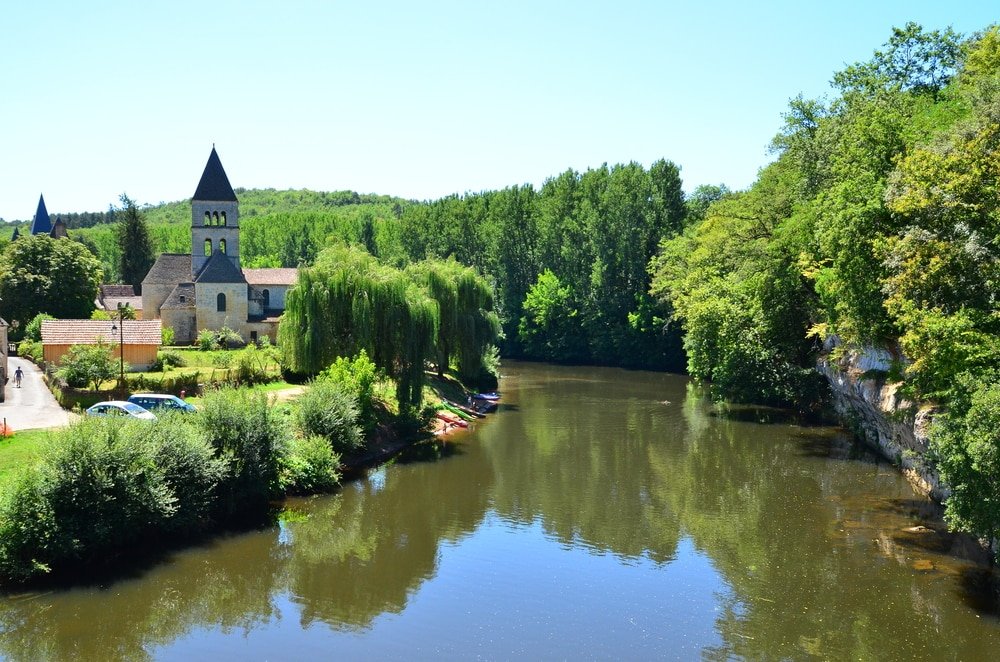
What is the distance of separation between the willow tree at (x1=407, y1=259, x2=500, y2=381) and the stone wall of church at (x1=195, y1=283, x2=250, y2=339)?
16.4m

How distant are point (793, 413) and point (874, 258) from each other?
64.8ft

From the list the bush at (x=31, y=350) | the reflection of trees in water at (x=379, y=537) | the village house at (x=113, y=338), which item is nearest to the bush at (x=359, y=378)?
the reflection of trees in water at (x=379, y=537)

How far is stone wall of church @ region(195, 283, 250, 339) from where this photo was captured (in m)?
59.5

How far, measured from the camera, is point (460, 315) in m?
49.8

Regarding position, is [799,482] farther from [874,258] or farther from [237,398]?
[237,398]

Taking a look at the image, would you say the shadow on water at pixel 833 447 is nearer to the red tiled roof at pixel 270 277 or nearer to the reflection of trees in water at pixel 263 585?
the reflection of trees in water at pixel 263 585

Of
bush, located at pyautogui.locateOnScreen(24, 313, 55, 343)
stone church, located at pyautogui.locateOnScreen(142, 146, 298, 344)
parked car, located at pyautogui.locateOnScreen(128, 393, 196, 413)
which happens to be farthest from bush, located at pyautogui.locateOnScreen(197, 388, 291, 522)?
bush, located at pyautogui.locateOnScreen(24, 313, 55, 343)

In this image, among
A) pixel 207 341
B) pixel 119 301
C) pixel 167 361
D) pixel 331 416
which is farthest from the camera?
pixel 119 301

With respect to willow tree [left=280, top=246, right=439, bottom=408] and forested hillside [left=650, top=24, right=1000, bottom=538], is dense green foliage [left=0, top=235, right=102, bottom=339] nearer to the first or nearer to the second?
willow tree [left=280, top=246, right=439, bottom=408]

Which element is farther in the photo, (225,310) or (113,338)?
(225,310)

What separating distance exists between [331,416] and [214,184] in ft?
129

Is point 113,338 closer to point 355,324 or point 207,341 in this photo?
point 207,341

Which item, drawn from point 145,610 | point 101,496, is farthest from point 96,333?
point 145,610

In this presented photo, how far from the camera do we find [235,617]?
19547 millimetres
